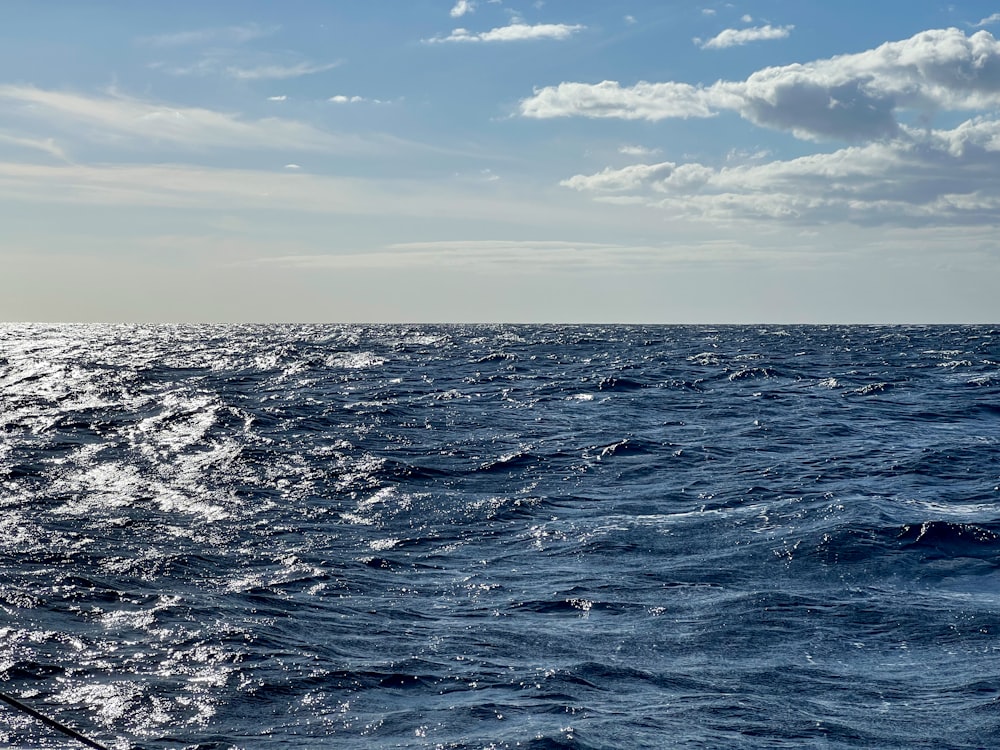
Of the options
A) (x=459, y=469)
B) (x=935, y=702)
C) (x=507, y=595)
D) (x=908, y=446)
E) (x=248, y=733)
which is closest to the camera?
(x=248, y=733)

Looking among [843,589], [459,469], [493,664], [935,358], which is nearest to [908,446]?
[459,469]

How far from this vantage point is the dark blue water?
11633 millimetres

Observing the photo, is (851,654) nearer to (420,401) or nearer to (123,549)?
(123,549)

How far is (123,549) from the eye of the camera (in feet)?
62.8

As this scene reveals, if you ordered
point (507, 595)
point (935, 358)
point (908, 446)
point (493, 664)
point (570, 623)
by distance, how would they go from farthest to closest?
point (935, 358), point (908, 446), point (507, 595), point (570, 623), point (493, 664)

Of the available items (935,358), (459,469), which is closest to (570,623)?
(459,469)

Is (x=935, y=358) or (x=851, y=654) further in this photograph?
(x=935, y=358)

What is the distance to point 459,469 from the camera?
2953 cm

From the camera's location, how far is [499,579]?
59.1 feet

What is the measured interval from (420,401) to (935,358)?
1860 inches

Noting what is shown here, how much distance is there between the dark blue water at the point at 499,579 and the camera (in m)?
11.6

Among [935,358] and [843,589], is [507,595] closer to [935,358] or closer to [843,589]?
[843,589]

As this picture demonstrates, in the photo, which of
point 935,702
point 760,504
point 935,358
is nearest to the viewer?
point 935,702

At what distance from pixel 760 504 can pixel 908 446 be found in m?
11.7
